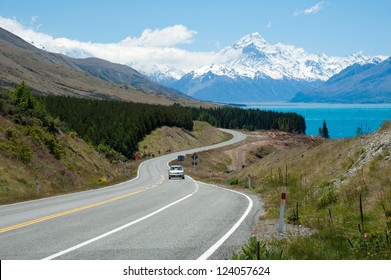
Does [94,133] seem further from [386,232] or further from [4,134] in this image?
[386,232]

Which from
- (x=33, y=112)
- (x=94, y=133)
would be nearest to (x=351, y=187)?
(x=33, y=112)

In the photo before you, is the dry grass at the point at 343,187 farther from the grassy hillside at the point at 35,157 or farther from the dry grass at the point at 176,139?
the dry grass at the point at 176,139

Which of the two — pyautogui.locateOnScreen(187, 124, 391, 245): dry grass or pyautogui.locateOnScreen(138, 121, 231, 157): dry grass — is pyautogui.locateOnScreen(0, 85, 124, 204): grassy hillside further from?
pyautogui.locateOnScreen(138, 121, 231, 157): dry grass

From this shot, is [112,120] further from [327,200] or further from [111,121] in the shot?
[327,200]

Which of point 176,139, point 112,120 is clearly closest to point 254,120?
point 176,139

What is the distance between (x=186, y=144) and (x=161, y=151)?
537 inches

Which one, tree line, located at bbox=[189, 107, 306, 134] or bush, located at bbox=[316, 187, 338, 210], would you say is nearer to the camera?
bush, located at bbox=[316, 187, 338, 210]

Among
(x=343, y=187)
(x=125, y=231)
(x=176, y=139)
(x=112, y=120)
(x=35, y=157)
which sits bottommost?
(x=176, y=139)

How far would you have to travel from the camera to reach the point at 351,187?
14.5 metres

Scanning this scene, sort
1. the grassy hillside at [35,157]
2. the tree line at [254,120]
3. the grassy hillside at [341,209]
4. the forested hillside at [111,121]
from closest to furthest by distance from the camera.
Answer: the grassy hillside at [341,209], the grassy hillside at [35,157], the forested hillside at [111,121], the tree line at [254,120]

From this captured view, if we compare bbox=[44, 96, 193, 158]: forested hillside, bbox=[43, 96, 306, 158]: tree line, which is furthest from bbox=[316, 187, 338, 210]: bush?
bbox=[44, 96, 193, 158]: forested hillside

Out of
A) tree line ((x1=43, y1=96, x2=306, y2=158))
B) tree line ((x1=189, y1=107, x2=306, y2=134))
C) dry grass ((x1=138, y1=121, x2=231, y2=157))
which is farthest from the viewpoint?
tree line ((x1=189, y1=107, x2=306, y2=134))

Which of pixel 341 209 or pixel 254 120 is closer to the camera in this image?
pixel 341 209

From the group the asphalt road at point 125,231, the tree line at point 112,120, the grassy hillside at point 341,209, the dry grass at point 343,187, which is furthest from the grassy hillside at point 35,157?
the tree line at point 112,120
